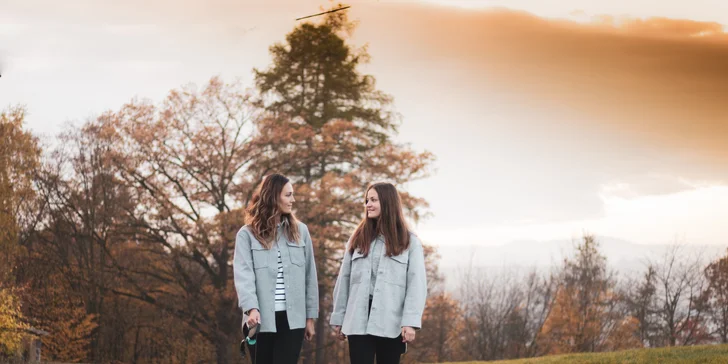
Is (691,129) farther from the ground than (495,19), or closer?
closer

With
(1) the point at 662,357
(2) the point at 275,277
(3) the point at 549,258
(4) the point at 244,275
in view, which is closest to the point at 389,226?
(2) the point at 275,277

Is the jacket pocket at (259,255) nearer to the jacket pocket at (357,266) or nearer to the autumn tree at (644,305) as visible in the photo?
the jacket pocket at (357,266)

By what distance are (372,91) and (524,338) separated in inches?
444

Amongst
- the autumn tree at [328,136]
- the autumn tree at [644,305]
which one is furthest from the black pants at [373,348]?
the autumn tree at [644,305]

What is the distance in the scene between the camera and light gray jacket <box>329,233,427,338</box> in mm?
4699

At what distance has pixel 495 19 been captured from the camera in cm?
4175

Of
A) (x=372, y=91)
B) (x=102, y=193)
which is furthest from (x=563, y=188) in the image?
(x=102, y=193)

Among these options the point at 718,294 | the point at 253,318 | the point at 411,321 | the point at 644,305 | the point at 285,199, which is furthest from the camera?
the point at 718,294

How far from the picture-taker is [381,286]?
475 cm

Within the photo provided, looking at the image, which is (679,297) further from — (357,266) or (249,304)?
(249,304)

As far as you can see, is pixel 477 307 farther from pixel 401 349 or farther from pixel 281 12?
pixel 401 349

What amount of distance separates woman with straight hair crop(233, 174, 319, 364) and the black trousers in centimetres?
36

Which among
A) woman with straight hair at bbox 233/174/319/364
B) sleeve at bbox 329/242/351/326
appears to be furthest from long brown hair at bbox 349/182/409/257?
woman with straight hair at bbox 233/174/319/364

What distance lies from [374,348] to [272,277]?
821 millimetres
